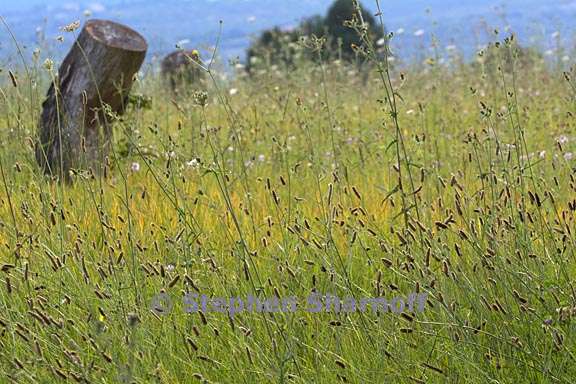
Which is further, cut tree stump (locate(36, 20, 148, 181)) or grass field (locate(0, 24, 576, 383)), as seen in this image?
cut tree stump (locate(36, 20, 148, 181))

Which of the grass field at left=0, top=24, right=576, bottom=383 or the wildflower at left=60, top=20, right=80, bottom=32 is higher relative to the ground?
the wildflower at left=60, top=20, right=80, bottom=32

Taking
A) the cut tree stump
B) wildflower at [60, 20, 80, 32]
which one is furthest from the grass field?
the cut tree stump

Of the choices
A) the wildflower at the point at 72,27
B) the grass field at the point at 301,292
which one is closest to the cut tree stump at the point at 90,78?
the grass field at the point at 301,292

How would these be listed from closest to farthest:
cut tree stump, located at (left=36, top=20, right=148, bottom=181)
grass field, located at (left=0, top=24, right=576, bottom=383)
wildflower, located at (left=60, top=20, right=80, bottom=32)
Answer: grass field, located at (left=0, top=24, right=576, bottom=383), wildflower, located at (left=60, top=20, right=80, bottom=32), cut tree stump, located at (left=36, top=20, right=148, bottom=181)

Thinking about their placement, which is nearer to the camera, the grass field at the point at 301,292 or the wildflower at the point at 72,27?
the grass field at the point at 301,292

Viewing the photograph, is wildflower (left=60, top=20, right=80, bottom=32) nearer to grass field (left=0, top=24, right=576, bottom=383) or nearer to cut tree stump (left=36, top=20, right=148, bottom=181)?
grass field (left=0, top=24, right=576, bottom=383)

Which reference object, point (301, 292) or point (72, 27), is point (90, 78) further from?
point (301, 292)

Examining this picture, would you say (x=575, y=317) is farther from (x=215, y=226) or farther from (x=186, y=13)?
(x=186, y=13)

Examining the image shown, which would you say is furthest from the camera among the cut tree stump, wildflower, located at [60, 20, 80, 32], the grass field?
the cut tree stump

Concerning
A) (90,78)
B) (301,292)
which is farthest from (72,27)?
(90,78)

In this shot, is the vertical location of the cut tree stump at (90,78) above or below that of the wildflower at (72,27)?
below

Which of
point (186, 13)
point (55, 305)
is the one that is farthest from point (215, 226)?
point (186, 13)

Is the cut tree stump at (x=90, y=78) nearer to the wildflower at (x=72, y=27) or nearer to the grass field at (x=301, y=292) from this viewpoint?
the grass field at (x=301, y=292)

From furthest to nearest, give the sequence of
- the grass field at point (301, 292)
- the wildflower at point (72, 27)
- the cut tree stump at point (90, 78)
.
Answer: the cut tree stump at point (90, 78)
the wildflower at point (72, 27)
the grass field at point (301, 292)
